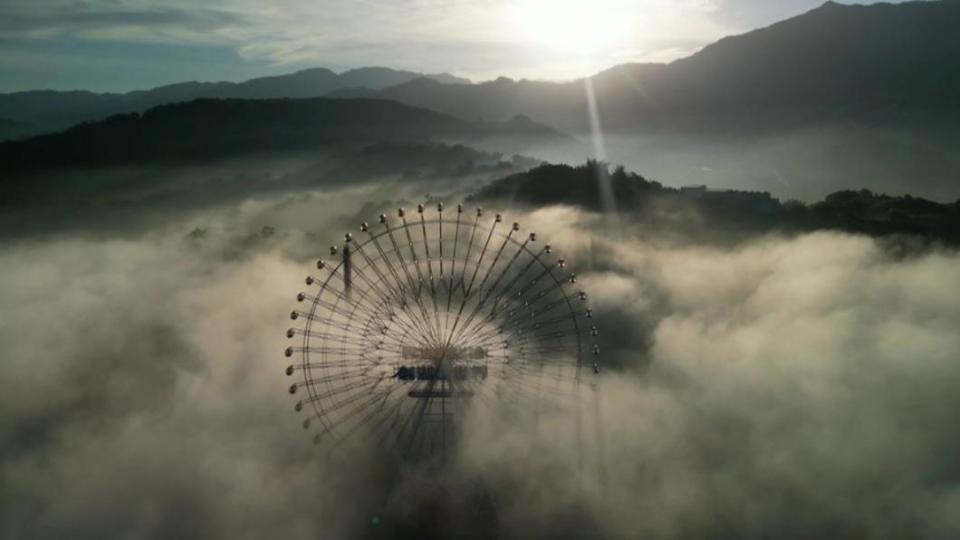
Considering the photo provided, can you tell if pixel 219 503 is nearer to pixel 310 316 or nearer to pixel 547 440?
pixel 547 440

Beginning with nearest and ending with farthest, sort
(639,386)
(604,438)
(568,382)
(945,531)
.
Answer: (945,531), (604,438), (568,382), (639,386)

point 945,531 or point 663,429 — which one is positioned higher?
point 663,429

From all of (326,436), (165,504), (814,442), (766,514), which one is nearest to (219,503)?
(165,504)

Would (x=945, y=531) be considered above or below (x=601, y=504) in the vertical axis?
below

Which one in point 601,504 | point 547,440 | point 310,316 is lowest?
point 601,504

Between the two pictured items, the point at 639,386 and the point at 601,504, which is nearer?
the point at 601,504

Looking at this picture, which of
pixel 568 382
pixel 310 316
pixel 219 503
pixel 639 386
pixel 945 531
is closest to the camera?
pixel 310 316

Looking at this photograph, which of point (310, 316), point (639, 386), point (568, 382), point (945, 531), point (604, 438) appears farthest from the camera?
point (639, 386)

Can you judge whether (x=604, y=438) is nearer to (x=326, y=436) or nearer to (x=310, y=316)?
(x=326, y=436)

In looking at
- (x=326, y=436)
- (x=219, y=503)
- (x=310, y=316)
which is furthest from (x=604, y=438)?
(x=310, y=316)
